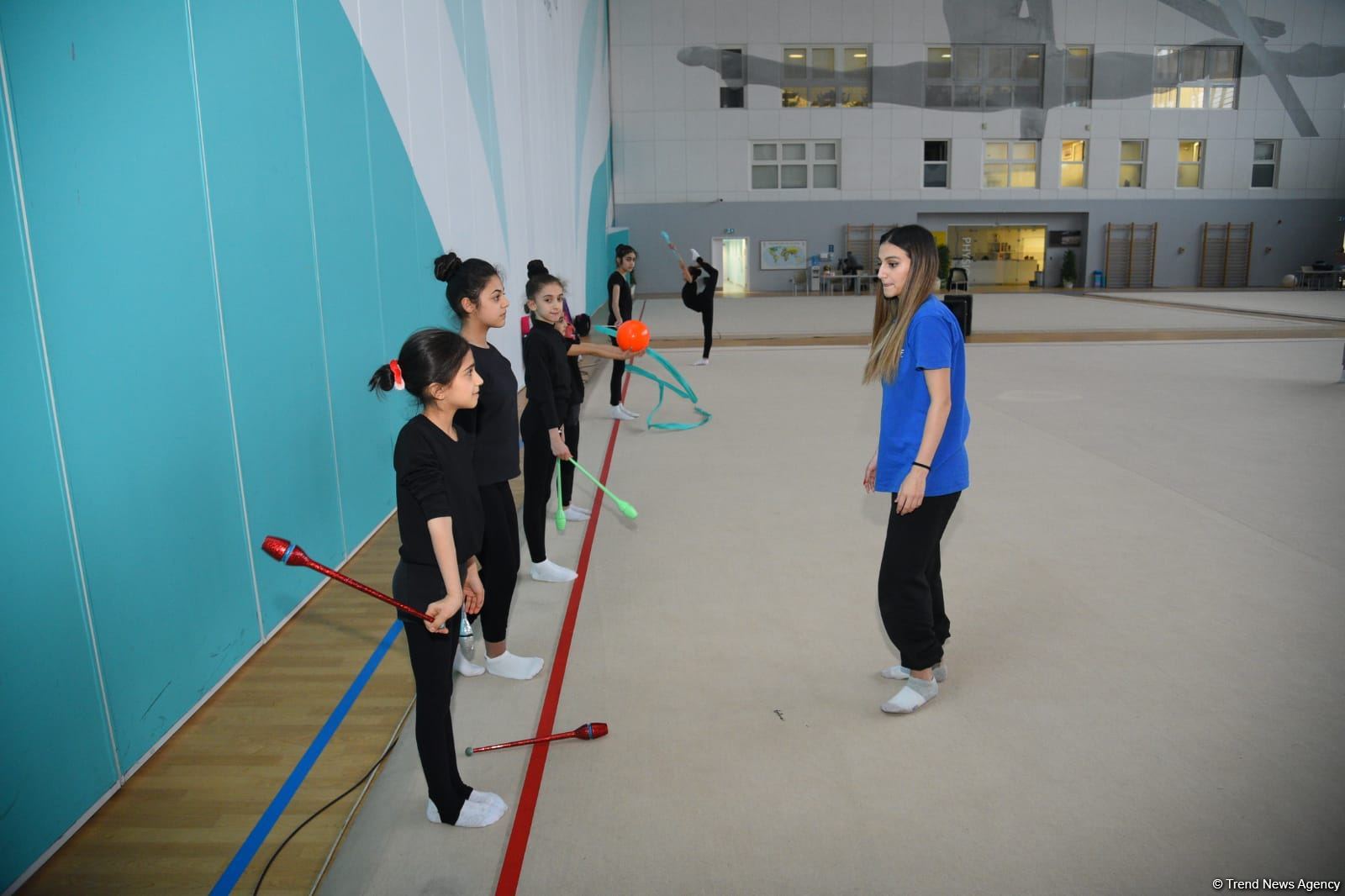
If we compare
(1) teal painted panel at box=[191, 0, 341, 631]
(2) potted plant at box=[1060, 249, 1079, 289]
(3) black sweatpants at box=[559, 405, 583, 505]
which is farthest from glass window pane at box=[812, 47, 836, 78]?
(1) teal painted panel at box=[191, 0, 341, 631]

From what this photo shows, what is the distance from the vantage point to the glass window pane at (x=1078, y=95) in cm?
2817

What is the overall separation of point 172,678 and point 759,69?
90.9ft

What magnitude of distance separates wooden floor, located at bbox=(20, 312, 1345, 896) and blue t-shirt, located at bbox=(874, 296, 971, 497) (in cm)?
222

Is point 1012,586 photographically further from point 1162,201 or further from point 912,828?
point 1162,201

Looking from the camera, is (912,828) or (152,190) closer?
(912,828)

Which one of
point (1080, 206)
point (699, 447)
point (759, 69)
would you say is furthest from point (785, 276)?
point (699, 447)

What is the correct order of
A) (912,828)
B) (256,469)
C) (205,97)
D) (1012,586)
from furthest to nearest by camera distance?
(1012,586) < (256,469) < (205,97) < (912,828)

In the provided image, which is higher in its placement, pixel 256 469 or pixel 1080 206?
pixel 1080 206

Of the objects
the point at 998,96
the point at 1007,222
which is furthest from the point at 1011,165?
the point at 998,96

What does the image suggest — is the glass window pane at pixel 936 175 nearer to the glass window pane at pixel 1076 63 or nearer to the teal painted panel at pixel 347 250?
the glass window pane at pixel 1076 63

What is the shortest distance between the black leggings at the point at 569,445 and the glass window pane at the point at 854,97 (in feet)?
83.7

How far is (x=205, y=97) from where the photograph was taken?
12.3 ft

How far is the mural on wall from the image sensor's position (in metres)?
27.5

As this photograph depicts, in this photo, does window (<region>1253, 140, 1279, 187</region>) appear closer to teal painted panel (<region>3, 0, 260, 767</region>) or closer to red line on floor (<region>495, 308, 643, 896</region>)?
red line on floor (<region>495, 308, 643, 896</region>)
